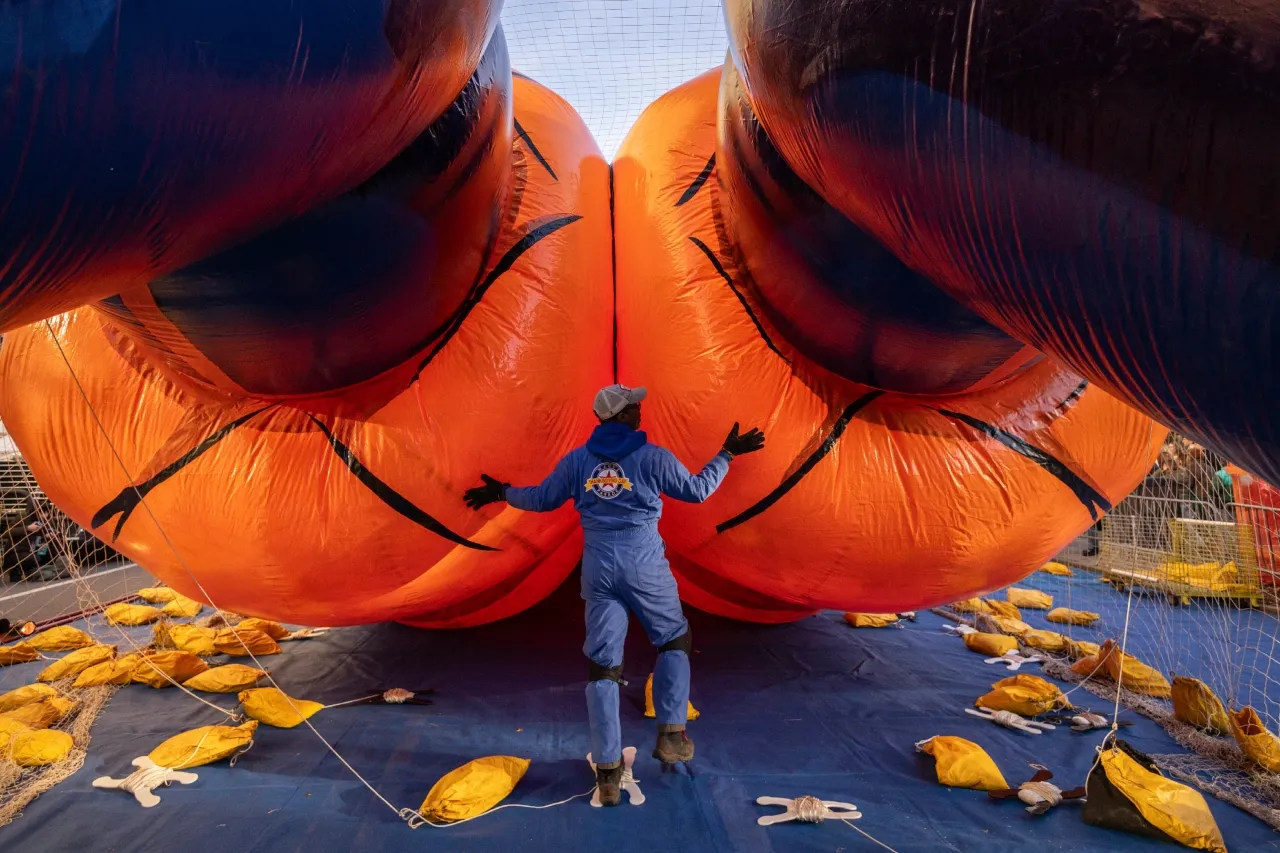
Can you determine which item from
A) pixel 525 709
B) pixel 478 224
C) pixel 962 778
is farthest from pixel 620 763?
pixel 478 224

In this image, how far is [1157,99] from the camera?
742mm

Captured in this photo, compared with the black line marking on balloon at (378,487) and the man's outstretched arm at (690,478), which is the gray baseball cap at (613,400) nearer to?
the man's outstretched arm at (690,478)

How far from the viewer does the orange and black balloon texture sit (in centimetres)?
78

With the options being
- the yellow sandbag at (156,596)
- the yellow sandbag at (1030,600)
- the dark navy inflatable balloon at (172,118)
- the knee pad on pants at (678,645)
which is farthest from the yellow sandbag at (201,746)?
the yellow sandbag at (1030,600)

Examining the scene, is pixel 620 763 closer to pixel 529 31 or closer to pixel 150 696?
pixel 150 696

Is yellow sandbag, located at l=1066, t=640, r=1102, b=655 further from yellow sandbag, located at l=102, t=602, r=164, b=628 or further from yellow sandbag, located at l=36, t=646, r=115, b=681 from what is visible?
yellow sandbag, located at l=102, t=602, r=164, b=628

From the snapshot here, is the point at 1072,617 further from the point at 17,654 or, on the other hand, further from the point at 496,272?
the point at 17,654

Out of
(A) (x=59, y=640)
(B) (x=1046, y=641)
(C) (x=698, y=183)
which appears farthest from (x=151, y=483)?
(B) (x=1046, y=641)

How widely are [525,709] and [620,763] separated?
734mm

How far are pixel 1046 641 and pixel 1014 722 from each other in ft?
3.50

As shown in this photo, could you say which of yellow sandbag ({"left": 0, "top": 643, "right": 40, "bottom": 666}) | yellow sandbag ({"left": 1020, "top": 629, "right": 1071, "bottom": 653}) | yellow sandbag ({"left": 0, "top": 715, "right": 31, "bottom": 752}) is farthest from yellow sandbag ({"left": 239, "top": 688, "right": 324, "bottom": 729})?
yellow sandbag ({"left": 1020, "top": 629, "right": 1071, "bottom": 653})

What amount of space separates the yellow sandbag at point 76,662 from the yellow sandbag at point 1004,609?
4.50 m

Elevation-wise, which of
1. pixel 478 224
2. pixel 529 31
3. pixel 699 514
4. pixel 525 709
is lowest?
pixel 525 709

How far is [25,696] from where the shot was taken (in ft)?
8.43
